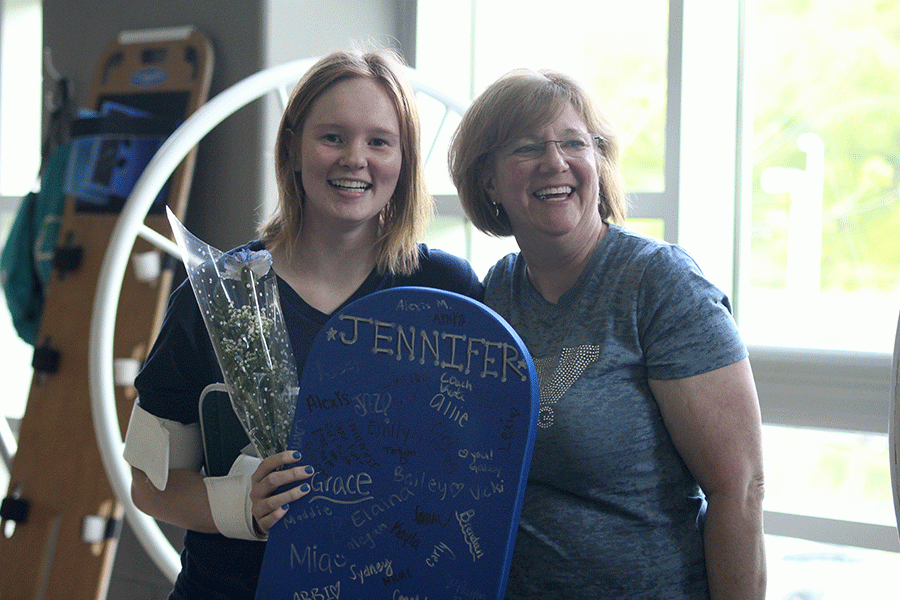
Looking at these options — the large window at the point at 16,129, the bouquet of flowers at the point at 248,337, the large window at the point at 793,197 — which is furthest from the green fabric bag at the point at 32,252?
the large window at the point at 793,197

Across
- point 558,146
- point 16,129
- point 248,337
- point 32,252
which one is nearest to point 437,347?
point 248,337

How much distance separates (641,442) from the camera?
1180mm

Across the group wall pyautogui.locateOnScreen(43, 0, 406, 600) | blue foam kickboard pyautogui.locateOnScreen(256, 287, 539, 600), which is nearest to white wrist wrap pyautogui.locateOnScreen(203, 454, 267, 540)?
blue foam kickboard pyautogui.locateOnScreen(256, 287, 539, 600)

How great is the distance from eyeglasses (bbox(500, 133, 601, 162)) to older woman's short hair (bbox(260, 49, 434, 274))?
0.78 feet

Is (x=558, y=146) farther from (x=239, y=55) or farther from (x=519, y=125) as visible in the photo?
(x=239, y=55)

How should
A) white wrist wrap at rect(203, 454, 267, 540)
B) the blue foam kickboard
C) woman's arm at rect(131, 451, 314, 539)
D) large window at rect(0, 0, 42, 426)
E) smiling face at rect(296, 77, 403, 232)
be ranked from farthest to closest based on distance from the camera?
large window at rect(0, 0, 42, 426) → smiling face at rect(296, 77, 403, 232) → white wrist wrap at rect(203, 454, 267, 540) → woman's arm at rect(131, 451, 314, 539) → the blue foam kickboard

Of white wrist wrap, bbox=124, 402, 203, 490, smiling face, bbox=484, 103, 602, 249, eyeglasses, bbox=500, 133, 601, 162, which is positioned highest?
eyeglasses, bbox=500, 133, 601, 162

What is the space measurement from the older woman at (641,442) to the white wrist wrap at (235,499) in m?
0.42

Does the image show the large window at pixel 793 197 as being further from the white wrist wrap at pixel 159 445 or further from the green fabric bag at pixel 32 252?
the green fabric bag at pixel 32 252

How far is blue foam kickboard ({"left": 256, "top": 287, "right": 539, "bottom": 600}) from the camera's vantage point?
3.33 ft

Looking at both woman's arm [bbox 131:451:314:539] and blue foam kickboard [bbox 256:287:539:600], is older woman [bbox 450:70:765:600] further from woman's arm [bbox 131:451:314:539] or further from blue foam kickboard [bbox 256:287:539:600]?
woman's arm [bbox 131:451:314:539]

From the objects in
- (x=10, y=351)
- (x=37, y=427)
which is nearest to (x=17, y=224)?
(x=37, y=427)

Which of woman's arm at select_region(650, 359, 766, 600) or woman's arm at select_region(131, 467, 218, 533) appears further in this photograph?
woman's arm at select_region(131, 467, 218, 533)

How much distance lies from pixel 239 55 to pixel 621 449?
1.88 meters
